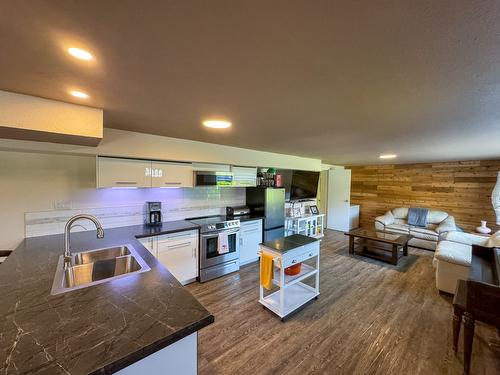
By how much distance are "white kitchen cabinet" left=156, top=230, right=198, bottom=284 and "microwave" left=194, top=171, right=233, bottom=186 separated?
759mm

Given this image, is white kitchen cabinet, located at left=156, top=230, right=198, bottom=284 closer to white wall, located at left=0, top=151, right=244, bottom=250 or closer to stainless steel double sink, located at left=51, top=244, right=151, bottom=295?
stainless steel double sink, located at left=51, top=244, right=151, bottom=295

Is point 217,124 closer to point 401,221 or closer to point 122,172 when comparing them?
point 122,172

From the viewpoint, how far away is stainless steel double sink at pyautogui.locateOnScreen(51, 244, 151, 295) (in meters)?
1.70

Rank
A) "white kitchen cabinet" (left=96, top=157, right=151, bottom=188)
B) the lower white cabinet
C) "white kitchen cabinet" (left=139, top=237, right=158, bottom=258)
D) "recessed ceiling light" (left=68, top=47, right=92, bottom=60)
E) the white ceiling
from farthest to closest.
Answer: the lower white cabinet < "white kitchen cabinet" (left=139, top=237, right=158, bottom=258) < "white kitchen cabinet" (left=96, top=157, right=151, bottom=188) < "recessed ceiling light" (left=68, top=47, right=92, bottom=60) < the white ceiling

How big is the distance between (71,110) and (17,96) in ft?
0.93

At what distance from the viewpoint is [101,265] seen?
197cm

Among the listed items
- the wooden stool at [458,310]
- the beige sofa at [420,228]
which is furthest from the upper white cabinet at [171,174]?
the beige sofa at [420,228]

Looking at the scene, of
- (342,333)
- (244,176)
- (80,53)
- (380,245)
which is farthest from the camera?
(380,245)

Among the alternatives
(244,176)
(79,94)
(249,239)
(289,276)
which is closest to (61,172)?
(79,94)

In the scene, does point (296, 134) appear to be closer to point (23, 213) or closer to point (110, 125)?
point (110, 125)

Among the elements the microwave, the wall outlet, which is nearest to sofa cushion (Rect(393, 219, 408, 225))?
the microwave

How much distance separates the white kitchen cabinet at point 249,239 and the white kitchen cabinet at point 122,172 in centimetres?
173

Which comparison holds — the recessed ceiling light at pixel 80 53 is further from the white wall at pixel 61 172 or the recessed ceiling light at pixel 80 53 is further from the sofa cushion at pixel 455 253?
the sofa cushion at pixel 455 253

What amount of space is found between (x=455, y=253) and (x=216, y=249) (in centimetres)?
344
